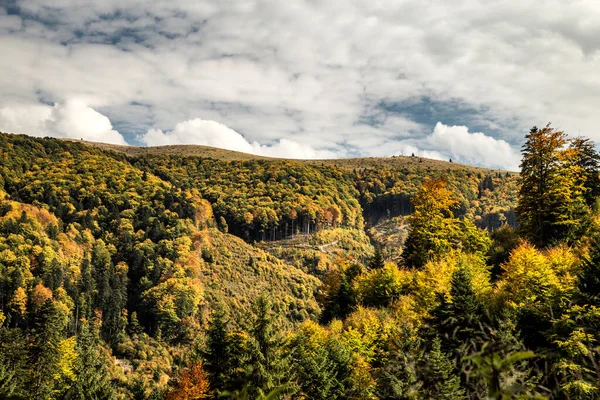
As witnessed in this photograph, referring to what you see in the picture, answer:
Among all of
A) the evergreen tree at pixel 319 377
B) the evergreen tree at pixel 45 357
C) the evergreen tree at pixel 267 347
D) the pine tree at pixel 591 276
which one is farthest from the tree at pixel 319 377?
the evergreen tree at pixel 45 357

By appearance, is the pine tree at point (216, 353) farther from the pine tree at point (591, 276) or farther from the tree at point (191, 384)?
the pine tree at point (591, 276)

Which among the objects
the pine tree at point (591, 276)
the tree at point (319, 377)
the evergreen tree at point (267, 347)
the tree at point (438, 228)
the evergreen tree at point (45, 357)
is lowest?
the evergreen tree at point (45, 357)

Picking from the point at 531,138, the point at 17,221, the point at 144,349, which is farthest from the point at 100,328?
the point at 531,138

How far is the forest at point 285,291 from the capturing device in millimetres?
15766

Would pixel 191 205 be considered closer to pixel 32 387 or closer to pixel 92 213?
pixel 92 213

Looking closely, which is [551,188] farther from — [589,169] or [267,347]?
[267,347]

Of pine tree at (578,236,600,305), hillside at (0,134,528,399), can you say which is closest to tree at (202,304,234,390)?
hillside at (0,134,528,399)

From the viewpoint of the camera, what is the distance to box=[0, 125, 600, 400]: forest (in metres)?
15.8

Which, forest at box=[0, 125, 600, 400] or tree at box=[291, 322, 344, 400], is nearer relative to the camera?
forest at box=[0, 125, 600, 400]

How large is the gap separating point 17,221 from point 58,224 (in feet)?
41.2

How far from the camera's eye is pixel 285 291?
454ft

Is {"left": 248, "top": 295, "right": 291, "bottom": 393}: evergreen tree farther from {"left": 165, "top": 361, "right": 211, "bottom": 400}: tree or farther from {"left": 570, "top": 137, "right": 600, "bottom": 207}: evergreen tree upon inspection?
{"left": 570, "top": 137, "right": 600, "bottom": 207}: evergreen tree

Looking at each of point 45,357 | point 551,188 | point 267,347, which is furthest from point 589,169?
point 45,357

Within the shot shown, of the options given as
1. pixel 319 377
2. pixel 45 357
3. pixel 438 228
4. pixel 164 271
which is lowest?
pixel 45 357
